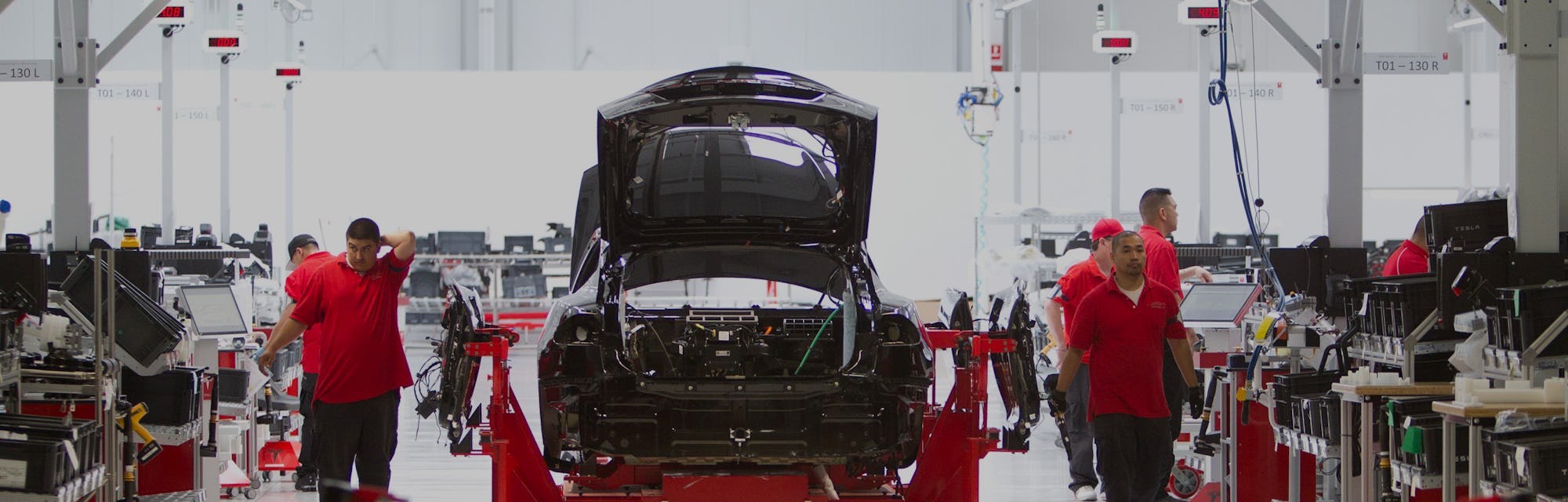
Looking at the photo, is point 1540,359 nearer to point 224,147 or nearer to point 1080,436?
point 1080,436

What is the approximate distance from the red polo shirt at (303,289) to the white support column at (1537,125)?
4.68 meters

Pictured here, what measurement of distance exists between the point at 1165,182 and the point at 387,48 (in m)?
10.1

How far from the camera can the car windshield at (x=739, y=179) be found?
18.8 feet

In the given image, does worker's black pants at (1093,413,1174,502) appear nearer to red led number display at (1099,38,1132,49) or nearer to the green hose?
the green hose

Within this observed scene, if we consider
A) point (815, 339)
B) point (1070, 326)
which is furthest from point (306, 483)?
point (1070, 326)

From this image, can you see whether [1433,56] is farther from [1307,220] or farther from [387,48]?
[387,48]

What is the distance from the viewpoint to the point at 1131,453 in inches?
214

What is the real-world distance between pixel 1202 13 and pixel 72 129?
757cm

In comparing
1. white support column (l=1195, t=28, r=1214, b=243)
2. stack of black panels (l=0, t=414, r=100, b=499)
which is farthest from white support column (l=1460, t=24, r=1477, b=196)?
stack of black panels (l=0, t=414, r=100, b=499)

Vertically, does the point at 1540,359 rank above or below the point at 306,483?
above

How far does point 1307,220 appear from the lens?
17891 millimetres

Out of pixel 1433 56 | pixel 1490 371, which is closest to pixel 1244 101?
pixel 1433 56

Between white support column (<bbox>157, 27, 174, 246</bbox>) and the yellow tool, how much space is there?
6481 millimetres

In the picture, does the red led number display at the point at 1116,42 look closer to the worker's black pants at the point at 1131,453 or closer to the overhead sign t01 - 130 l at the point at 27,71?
the worker's black pants at the point at 1131,453
